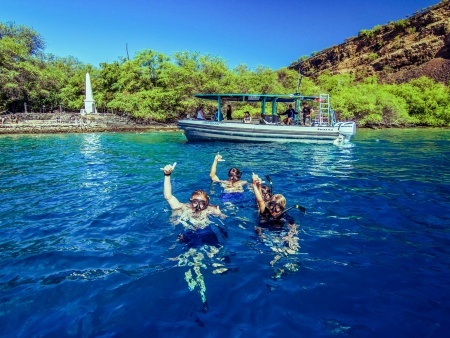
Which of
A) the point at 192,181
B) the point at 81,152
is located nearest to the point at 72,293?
the point at 192,181

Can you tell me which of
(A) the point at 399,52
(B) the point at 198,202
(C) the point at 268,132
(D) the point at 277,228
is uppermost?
(A) the point at 399,52

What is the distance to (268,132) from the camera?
1959 centimetres

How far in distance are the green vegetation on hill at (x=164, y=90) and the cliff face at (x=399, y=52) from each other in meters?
17.9

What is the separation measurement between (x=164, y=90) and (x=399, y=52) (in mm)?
55481

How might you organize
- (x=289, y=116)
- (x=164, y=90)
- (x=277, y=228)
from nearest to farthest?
(x=277, y=228), (x=289, y=116), (x=164, y=90)

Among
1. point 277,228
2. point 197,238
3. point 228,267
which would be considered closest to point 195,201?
point 197,238

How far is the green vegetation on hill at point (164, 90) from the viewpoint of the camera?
3703 cm

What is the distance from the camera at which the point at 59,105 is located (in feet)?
140

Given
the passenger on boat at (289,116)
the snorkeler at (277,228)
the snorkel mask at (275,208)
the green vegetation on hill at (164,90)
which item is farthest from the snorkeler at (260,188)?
the green vegetation on hill at (164,90)

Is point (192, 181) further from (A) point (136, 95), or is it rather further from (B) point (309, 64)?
(B) point (309, 64)

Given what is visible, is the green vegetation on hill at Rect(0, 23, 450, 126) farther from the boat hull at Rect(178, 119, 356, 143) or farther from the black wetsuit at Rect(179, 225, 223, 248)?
the black wetsuit at Rect(179, 225, 223, 248)

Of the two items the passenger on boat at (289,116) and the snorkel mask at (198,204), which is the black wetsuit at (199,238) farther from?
the passenger on boat at (289,116)

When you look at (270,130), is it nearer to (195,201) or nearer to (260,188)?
(260,188)

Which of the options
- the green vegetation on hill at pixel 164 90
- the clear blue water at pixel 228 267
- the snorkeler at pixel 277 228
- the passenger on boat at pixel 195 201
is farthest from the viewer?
the green vegetation on hill at pixel 164 90
